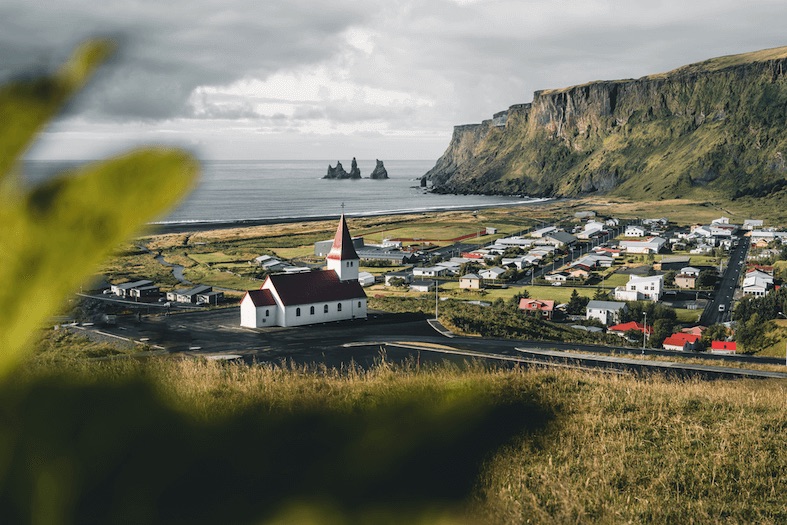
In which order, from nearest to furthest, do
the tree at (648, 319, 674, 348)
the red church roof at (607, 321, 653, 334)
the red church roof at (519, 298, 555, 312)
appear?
the tree at (648, 319, 674, 348) < the red church roof at (607, 321, 653, 334) < the red church roof at (519, 298, 555, 312)

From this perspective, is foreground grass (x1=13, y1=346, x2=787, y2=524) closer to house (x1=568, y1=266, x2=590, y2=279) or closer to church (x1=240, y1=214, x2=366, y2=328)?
church (x1=240, y1=214, x2=366, y2=328)

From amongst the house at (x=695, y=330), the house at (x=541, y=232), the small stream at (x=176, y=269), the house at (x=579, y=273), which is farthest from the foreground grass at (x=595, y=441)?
the house at (x=541, y=232)

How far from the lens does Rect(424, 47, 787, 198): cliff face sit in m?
134

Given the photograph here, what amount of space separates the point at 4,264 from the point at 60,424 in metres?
0.27

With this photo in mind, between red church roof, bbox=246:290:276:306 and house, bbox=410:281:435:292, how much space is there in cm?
2284

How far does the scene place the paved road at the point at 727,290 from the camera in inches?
1693

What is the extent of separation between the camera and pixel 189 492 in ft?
2.41

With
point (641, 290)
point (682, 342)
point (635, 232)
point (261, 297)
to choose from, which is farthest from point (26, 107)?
point (635, 232)

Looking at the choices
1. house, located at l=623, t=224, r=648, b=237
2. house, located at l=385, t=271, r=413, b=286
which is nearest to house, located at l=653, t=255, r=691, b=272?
house, located at l=623, t=224, r=648, b=237

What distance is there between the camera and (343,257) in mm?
30203

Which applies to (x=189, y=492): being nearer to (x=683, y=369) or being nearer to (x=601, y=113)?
(x=683, y=369)

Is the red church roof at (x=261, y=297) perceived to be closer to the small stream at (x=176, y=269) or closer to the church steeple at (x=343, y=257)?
the church steeple at (x=343, y=257)

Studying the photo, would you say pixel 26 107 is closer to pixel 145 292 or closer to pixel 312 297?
pixel 312 297

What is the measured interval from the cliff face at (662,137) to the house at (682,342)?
339 ft
